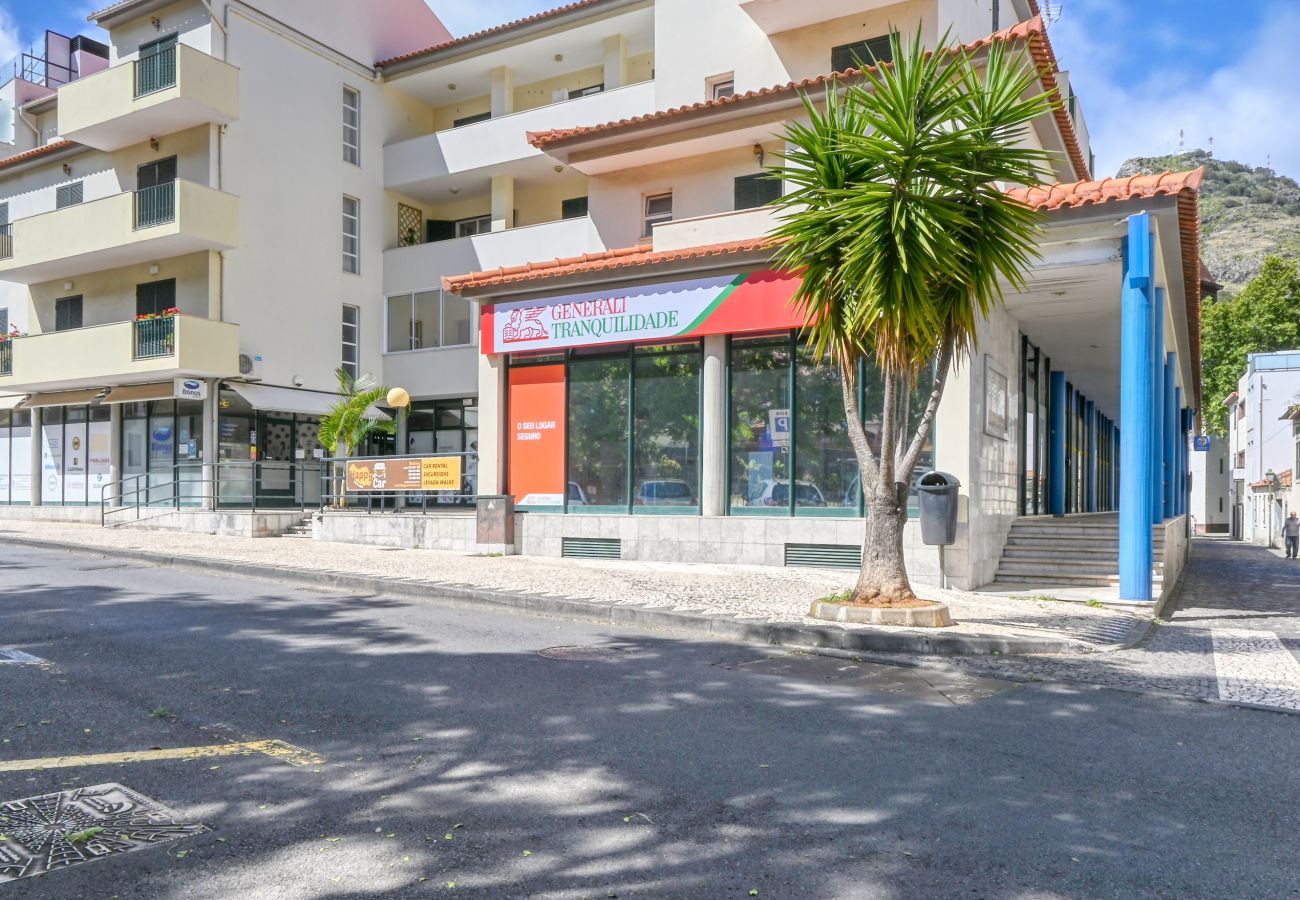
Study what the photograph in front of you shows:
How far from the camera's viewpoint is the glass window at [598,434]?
15727 millimetres

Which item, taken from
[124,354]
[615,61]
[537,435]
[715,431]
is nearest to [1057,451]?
[715,431]

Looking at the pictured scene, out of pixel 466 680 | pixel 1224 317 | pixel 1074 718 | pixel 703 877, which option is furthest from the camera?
pixel 1224 317

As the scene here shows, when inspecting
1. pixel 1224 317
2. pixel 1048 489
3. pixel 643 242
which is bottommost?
pixel 1048 489

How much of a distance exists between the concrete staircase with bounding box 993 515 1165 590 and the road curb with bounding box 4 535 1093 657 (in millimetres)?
5526

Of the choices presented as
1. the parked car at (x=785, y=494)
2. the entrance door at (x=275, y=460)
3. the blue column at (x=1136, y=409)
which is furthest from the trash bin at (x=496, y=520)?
the blue column at (x=1136, y=409)

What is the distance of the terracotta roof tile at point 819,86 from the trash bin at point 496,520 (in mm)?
8023

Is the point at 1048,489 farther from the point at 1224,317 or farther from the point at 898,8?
the point at 1224,317

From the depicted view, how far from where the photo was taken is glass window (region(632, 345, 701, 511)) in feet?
49.6

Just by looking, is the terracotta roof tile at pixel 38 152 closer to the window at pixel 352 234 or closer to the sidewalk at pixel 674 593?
the window at pixel 352 234

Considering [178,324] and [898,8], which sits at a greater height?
[898,8]

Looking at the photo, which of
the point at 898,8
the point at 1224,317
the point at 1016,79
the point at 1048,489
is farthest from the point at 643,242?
the point at 1224,317

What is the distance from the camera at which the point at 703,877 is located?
11.5 feet

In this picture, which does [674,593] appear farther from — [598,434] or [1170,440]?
[1170,440]

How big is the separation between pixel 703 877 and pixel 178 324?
71.6 ft
